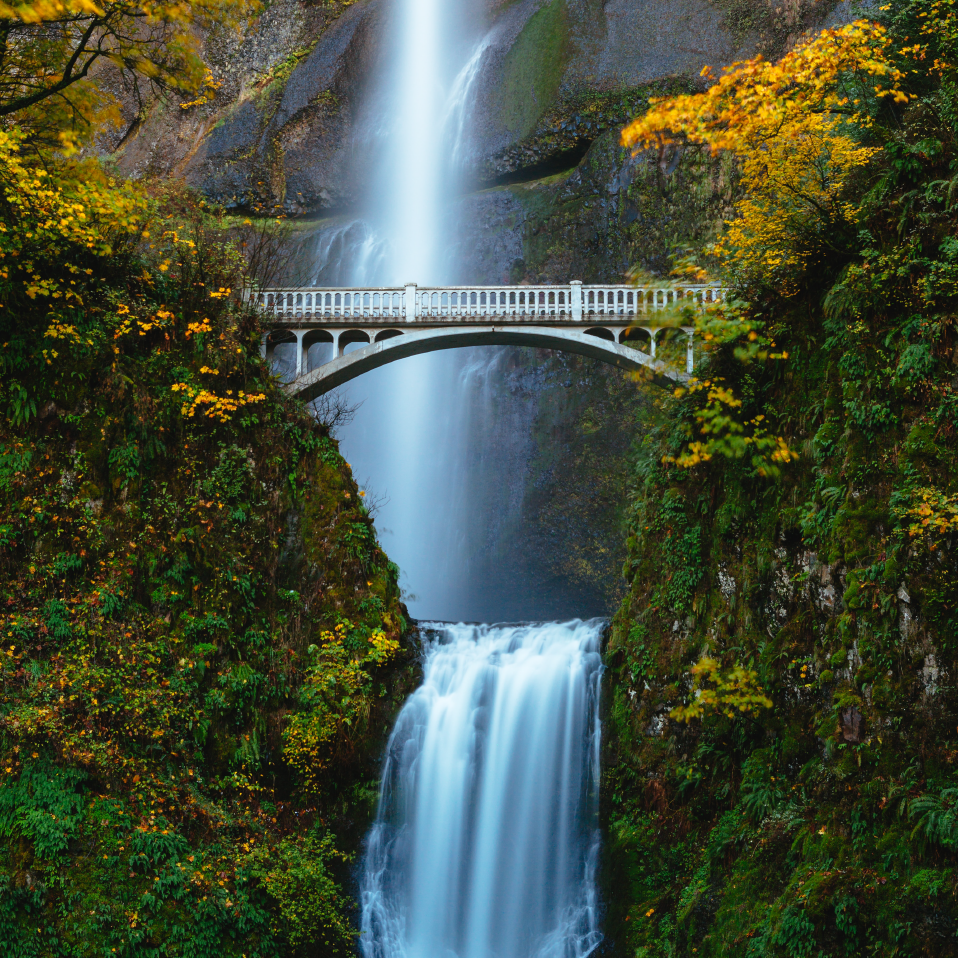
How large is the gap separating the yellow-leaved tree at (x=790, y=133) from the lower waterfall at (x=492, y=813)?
7793 mm

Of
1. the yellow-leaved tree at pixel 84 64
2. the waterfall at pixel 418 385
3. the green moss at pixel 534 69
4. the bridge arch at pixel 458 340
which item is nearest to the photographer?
the yellow-leaved tree at pixel 84 64

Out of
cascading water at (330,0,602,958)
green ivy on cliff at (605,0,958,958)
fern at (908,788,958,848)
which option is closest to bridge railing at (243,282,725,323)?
green ivy on cliff at (605,0,958,958)

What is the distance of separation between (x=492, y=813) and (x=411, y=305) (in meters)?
10.7

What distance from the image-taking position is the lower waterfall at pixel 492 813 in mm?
12086

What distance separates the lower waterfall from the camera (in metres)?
12.1

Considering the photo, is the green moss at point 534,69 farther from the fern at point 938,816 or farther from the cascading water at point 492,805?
the fern at point 938,816

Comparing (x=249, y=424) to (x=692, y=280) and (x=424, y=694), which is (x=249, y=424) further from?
(x=692, y=280)

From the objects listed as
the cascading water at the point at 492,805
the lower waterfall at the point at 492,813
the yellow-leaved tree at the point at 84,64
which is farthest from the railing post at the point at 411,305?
the lower waterfall at the point at 492,813

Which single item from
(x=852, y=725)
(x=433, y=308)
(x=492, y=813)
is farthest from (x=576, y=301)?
(x=852, y=725)

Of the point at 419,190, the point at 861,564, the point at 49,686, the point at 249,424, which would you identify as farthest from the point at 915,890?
the point at 419,190

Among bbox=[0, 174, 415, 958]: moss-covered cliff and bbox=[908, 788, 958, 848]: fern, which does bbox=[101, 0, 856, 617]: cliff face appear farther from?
bbox=[908, 788, 958, 848]: fern

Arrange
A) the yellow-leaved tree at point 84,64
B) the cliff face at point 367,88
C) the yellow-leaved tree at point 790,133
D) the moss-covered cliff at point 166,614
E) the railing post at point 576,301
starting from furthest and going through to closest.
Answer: the cliff face at point 367,88
the railing post at point 576,301
the yellow-leaved tree at point 84,64
the moss-covered cliff at point 166,614
the yellow-leaved tree at point 790,133

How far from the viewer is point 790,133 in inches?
407

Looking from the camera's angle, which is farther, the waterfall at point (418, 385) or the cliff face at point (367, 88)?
the cliff face at point (367, 88)
